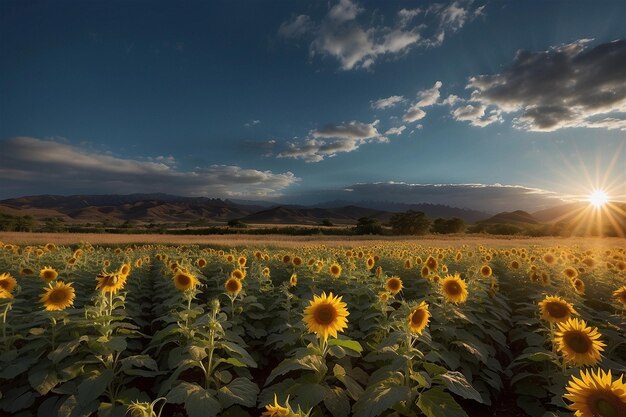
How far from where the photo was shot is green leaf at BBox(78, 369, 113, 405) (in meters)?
4.21

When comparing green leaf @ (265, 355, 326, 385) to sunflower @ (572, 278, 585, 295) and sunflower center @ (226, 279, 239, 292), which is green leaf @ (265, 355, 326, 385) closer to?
sunflower center @ (226, 279, 239, 292)

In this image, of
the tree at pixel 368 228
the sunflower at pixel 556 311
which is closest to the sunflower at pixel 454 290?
the sunflower at pixel 556 311

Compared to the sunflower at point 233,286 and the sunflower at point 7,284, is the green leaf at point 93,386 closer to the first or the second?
the sunflower at point 233,286

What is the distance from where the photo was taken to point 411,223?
249 feet

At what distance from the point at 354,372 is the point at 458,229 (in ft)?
275

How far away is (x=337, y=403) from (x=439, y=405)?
3.56 feet

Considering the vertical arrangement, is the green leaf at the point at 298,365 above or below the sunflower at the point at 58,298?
below

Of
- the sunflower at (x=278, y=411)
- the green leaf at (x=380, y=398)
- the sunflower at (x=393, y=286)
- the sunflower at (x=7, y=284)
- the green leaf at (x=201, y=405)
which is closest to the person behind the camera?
the sunflower at (x=278, y=411)

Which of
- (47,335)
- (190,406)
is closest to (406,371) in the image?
(190,406)

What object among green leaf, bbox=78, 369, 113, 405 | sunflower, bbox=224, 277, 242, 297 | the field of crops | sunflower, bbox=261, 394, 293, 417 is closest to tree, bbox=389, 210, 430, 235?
the field of crops

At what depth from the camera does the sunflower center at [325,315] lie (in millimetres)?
4336

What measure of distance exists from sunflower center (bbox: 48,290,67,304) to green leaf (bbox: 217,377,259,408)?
3.12 meters

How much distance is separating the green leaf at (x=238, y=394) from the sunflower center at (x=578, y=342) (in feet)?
11.6

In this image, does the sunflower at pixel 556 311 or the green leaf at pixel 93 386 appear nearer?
the green leaf at pixel 93 386
